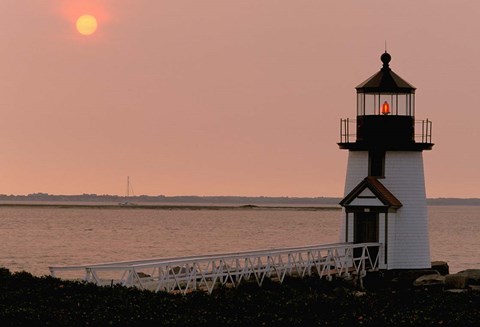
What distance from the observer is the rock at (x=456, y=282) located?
3425 centimetres

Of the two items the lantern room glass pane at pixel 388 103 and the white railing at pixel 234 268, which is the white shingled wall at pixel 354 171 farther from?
the lantern room glass pane at pixel 388 103

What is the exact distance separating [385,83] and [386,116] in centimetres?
120

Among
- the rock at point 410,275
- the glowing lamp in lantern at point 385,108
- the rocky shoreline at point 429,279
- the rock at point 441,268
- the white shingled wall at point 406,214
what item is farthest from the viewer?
the rock at point 441,268

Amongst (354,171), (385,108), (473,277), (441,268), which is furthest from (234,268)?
(441,268)

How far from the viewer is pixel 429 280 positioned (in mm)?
35406

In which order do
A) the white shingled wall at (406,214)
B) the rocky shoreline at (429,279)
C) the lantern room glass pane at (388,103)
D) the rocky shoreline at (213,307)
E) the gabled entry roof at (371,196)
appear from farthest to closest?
the lantern room glass pane at (388,103)
the white shingled wall at (406,214)
the gabled entry roof at (371,196)
the rocky shoreline at (429,279)
the rocky shoreline at (213,307)

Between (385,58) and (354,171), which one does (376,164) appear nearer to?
(354,171)

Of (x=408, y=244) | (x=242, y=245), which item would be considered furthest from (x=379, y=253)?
(x=242, y=245)

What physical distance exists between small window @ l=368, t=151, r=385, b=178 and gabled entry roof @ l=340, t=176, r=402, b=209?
0.23 m

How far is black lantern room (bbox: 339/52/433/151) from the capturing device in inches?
1499

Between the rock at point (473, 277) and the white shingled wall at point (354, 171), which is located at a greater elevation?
the white shingled wall at point (354, 171)

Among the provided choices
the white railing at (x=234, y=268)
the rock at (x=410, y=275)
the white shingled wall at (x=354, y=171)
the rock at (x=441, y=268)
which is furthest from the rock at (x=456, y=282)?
the rock at (x=441, y=268)

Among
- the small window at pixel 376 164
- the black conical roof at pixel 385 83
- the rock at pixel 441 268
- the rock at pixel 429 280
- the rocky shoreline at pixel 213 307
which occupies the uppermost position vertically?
the black conical roof at pixel 385 83

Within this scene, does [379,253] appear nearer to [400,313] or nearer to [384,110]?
[384,110]
